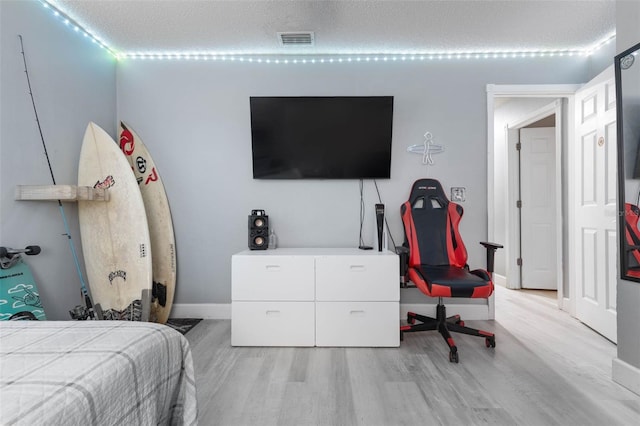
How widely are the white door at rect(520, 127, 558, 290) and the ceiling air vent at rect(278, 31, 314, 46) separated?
3088mm

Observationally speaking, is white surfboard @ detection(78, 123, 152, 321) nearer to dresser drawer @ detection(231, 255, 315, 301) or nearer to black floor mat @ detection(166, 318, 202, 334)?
black floor mat @ detection(166, 318, 202, 334)

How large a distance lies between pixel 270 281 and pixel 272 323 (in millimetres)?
315

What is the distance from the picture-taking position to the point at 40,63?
2246 millimetres

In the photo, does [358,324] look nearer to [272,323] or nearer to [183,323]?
[272,323]

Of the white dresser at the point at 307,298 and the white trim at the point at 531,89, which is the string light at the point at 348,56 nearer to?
the white trim at the point at 531,89

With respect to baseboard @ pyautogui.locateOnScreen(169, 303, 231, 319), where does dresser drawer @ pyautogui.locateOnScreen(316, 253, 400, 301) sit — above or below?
above

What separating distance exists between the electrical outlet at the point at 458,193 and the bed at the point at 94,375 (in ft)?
8.45

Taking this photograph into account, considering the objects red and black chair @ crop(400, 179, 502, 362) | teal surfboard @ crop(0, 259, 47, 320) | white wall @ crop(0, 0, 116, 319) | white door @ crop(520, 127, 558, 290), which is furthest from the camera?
white door @ crop(520, 127, 558, 290)

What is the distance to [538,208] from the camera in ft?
13.4

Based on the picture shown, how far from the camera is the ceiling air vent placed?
103 inches

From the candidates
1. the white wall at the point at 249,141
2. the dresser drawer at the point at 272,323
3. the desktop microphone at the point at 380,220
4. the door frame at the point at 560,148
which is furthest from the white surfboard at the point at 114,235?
the door frame at the point at 560,148

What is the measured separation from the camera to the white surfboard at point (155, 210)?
2910mm

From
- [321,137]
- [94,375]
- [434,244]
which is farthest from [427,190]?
[94,375]

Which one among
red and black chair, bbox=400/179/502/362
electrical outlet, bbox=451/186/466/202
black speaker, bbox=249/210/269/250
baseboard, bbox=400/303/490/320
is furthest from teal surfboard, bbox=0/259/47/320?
electrical outlet, bbox=451/186/466/202
